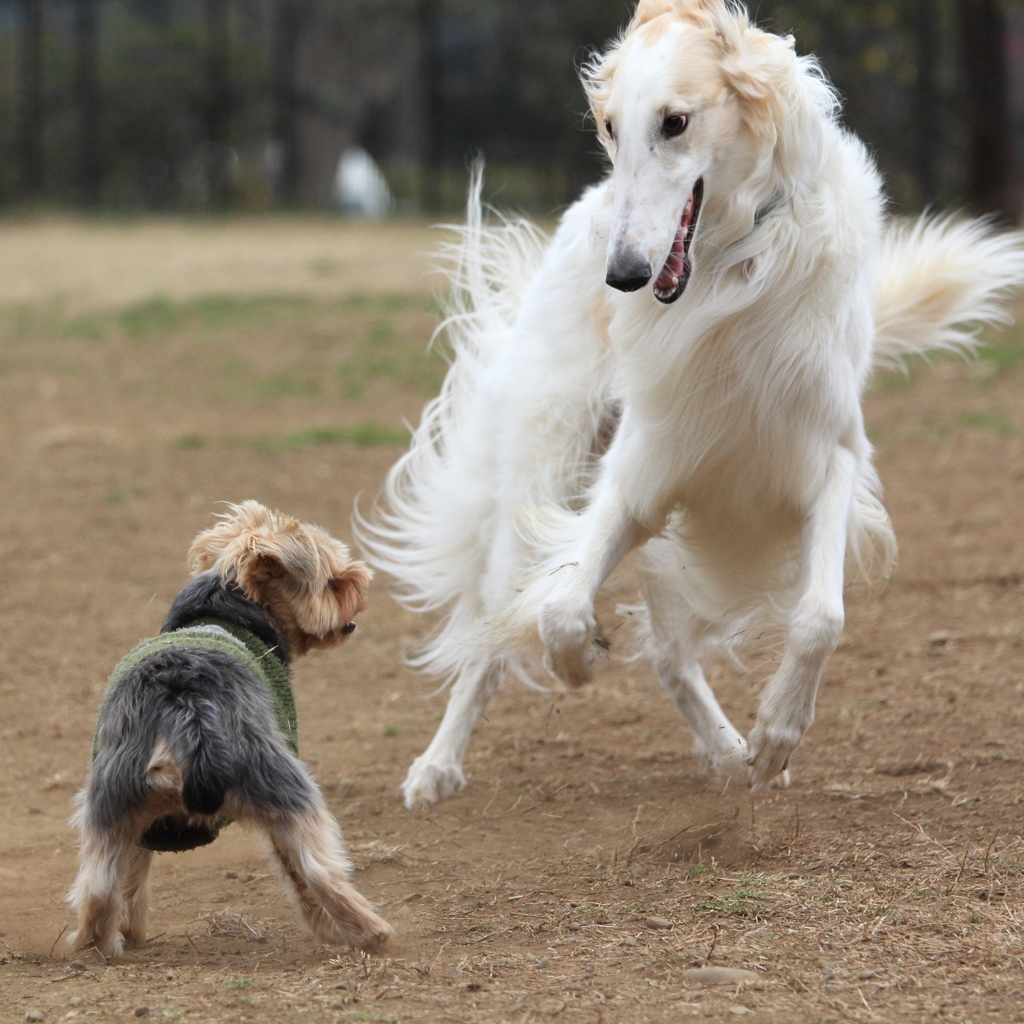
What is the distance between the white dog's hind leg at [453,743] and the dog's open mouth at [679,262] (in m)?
1.91

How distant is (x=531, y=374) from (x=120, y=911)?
2307 millimetres

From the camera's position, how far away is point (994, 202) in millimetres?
13641

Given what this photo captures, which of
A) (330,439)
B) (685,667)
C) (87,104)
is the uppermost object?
(87,104)

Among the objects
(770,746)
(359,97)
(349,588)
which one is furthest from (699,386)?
(359,97)

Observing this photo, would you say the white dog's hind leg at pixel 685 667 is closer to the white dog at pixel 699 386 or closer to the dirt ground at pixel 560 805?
the white dog at pixel 699 386

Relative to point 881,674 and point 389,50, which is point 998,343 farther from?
point 389,50

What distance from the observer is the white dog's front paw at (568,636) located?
3.87 m

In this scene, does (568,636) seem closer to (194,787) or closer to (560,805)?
(560,805)

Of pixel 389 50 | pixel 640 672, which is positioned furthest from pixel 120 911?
pixel 389 50

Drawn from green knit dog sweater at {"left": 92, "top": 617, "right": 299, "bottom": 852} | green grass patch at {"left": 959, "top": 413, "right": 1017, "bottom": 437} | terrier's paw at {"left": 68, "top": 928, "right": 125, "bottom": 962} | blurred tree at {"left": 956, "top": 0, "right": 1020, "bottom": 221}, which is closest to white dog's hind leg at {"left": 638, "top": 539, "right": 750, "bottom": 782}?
green knit dog sweater at {"left": 92, "top": 617, "right": 299, "bottom": 852}

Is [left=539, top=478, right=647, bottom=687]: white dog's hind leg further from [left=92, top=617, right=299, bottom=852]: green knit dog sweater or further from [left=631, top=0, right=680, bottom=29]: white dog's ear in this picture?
[left=631, top=0, right=680, bottom=29]: white dog's ear

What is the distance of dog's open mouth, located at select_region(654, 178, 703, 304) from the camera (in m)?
3.47

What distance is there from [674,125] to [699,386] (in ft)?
2.39

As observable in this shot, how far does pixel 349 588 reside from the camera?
3949mm
